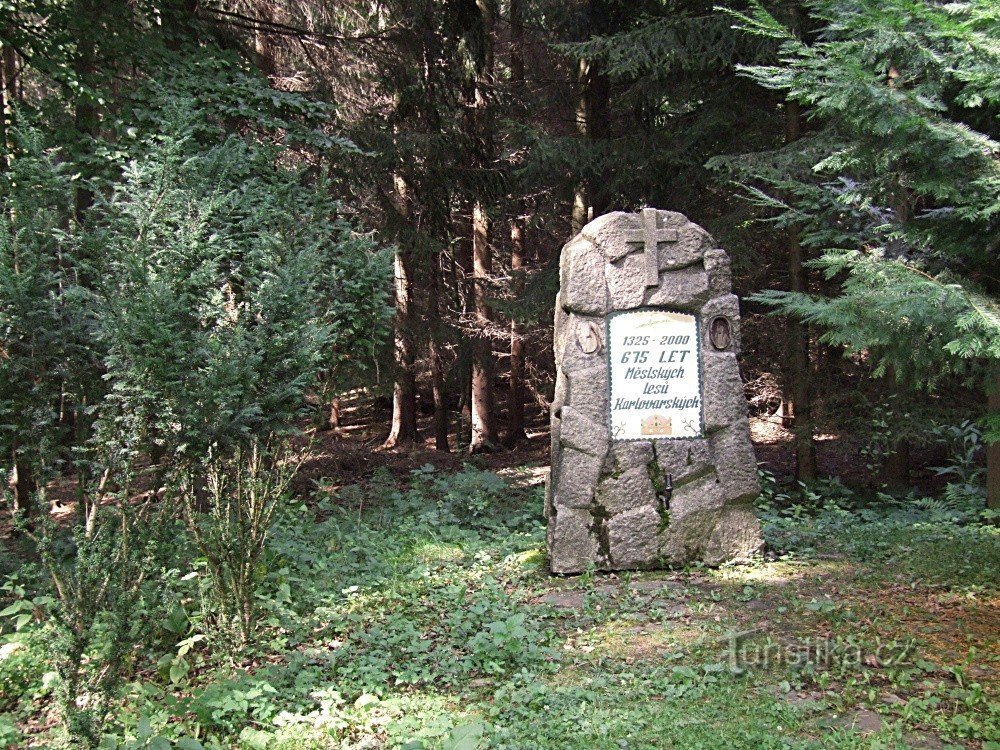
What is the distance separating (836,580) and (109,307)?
4631mm

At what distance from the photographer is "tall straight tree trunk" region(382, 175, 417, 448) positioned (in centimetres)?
1180

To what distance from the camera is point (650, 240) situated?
559 cm

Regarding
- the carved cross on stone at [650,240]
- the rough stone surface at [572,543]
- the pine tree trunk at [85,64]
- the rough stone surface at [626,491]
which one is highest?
the pine tree trunk at [85,64]

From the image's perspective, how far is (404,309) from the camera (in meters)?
12.5

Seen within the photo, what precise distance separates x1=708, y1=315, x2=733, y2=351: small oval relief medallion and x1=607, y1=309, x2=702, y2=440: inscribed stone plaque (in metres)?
0.14

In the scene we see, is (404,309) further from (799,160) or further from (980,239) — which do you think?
(980,239)

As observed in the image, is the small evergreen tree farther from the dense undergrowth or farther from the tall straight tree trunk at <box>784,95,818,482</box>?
the tall straight tree trunk at <box>784,95,818,482</box>

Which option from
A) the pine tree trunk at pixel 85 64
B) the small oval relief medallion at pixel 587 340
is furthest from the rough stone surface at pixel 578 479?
the pine tree trunk at pixel 85 64

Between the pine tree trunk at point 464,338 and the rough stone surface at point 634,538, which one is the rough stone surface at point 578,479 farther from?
the pine tree trunk at point 464,338

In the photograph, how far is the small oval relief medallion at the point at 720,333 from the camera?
5668 mm

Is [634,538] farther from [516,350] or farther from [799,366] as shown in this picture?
[516,350]

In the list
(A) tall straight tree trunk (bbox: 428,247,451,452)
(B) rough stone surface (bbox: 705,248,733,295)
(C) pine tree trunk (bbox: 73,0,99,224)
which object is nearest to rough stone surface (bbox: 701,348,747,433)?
(B) rough stone surface (bbox: 705,248,733,295)

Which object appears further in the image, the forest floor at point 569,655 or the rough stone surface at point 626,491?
the rough stone surface at point 626,491

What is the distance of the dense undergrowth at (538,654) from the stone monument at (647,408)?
282 mm
